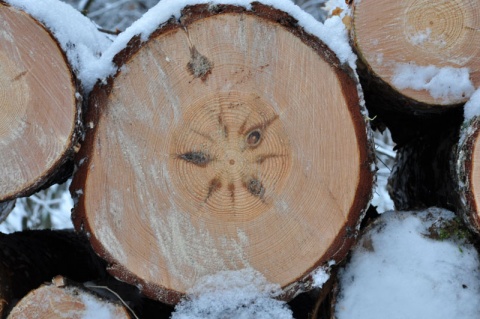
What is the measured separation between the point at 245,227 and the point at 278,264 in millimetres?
144

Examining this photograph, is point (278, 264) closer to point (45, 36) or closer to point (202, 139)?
point (202, 139)

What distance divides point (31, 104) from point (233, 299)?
30.5 inches

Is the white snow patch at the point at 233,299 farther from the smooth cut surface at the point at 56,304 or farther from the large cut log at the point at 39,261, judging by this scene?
the large cut log at the point at 39,261

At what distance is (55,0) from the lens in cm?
137

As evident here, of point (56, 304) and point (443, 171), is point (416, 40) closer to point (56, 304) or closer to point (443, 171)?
point (443, 171)

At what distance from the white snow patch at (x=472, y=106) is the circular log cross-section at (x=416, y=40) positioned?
0.05m

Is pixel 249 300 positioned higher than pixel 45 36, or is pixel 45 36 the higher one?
pixel 45 36

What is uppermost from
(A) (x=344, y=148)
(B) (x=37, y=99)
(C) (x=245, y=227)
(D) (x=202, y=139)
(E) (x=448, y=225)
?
(B) (x=37, y=99)

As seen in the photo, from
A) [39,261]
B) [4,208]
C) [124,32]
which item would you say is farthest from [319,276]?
[4,208]

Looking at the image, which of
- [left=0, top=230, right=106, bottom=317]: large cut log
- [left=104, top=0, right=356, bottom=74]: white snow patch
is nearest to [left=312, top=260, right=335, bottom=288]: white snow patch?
[left=104, top=0, right=356, bottom=74]: white snow patch

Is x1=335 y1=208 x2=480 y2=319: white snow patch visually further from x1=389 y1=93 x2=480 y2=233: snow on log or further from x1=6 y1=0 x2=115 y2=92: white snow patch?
x1=6 y1=0 x2=115 y2=92: white snow patch

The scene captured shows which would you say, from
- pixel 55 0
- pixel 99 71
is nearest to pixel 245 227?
pixel 99 71

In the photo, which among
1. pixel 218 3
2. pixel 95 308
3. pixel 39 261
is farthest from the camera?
pixel 39 261

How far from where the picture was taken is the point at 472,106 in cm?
142
